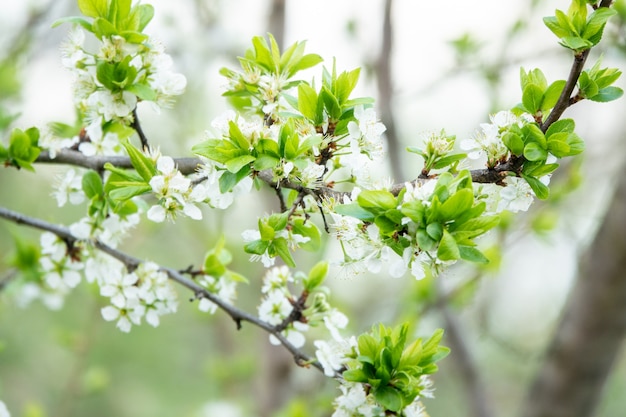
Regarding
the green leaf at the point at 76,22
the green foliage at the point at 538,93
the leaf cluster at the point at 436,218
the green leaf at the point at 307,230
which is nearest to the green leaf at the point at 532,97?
the green foliage at the point at 538,93

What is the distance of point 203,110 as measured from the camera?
2809 millimetres

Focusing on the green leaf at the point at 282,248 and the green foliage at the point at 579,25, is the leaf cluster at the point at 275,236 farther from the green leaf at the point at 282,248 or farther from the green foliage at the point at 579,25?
the green foliage at the point at 579,25

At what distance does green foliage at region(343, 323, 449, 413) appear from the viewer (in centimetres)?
75

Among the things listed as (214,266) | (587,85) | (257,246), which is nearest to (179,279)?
(214,266)

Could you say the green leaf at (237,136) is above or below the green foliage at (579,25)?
below

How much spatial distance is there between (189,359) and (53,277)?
4.43 metres

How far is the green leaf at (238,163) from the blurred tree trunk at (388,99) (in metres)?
1.11

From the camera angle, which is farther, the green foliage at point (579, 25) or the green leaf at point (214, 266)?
the green leaf at point (214, 266)

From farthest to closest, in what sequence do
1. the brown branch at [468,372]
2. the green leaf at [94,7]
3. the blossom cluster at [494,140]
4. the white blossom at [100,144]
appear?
the brown branch at [468,372] → the white blossom at [100,144] → the green leaf at [94,7] → the blossom cluster at [494,140]

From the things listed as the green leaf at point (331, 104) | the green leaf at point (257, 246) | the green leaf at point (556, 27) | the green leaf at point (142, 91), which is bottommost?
the green leaf at point (257, 246)

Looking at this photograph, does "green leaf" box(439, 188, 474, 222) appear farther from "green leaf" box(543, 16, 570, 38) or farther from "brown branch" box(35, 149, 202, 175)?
"brown branch" box(35, 149, 202, 175)

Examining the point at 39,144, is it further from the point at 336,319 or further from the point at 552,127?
the point at 552,127

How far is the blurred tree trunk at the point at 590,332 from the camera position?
1.61 m

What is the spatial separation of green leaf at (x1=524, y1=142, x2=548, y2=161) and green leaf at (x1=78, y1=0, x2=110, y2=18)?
524 mm
